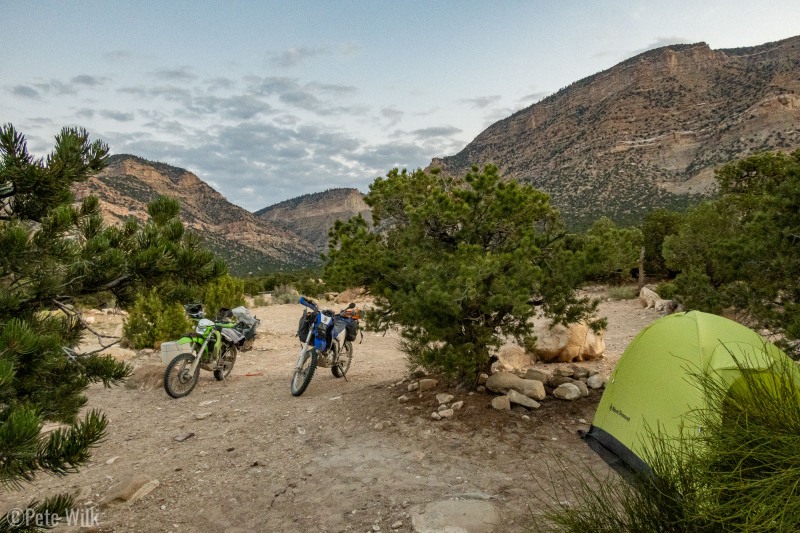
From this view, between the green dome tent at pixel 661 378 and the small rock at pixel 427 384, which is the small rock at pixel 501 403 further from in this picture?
the small rock at pixel 427 384

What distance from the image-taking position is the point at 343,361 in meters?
8.80

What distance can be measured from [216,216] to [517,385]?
86.8 metres

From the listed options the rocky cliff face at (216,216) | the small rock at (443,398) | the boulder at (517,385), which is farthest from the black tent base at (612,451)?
the rocky cliff face at (216,216)

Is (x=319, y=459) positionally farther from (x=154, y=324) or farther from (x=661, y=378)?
(x=154, y=324)

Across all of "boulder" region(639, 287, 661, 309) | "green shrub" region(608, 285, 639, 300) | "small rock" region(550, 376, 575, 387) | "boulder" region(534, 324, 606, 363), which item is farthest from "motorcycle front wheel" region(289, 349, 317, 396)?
"green shrub" region(608, 285, 639, 300)

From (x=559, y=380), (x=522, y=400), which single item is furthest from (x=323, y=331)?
(x=559, y=380)

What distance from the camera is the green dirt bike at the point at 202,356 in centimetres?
796

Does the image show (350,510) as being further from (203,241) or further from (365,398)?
(365,398)

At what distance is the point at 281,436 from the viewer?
5.97 m

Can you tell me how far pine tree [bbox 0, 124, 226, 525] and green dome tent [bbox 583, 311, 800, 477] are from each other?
429 centimetres

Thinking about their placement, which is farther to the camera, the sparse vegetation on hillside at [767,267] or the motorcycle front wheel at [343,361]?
the motorcycle front wheel at [343,361]

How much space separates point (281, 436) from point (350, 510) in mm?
2174

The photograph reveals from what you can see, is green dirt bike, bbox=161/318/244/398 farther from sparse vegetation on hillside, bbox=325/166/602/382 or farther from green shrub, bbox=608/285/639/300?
green shrub, bbox=608/285/639/300

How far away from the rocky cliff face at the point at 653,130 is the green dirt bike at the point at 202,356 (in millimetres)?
42039
